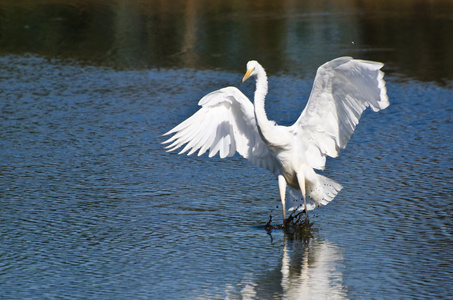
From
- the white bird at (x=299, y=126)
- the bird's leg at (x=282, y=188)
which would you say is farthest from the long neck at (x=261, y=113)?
the bird's leg at (x=282, y=188)

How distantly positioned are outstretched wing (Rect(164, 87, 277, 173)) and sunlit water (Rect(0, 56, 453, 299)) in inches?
24.9

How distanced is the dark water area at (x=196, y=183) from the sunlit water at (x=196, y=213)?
2 centimetres

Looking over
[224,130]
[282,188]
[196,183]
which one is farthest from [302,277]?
[196,183]

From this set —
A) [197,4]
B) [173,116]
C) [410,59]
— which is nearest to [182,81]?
[173,116]

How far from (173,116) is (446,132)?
4.49m

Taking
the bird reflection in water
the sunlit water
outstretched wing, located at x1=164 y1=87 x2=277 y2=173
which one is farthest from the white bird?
the bird reflection in water

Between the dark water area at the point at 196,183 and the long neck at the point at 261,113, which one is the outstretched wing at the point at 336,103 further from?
the dark water area at the point at 196,183

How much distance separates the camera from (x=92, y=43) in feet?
64.7

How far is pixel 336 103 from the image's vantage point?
806cm

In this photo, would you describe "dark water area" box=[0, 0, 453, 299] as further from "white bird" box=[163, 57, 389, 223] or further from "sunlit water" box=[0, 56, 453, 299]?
"white bird" box=[163, 57, 389, 223]

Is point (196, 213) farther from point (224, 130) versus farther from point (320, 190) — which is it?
point (320, 190)

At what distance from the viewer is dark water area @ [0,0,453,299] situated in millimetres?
6613

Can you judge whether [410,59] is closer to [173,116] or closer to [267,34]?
[267,34]

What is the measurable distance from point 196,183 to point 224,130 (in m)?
1.17
